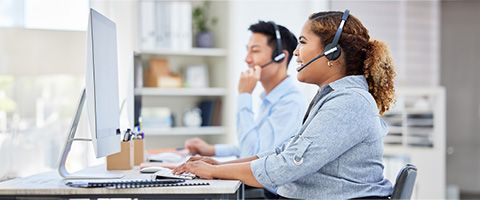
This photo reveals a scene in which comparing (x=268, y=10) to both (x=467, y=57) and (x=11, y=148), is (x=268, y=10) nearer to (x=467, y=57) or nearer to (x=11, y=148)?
(x=11, y=148)

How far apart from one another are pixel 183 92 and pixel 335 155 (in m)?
3.32

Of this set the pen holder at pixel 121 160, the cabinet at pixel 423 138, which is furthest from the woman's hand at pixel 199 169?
the cabinet at pixel 423 138

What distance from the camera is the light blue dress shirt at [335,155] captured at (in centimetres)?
199

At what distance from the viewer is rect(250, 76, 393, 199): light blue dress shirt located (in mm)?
1988

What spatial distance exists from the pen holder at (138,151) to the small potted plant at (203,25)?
8.77ft

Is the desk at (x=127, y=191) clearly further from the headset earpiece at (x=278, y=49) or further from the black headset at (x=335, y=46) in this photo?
the headset earpiece at (x=278, y=49)

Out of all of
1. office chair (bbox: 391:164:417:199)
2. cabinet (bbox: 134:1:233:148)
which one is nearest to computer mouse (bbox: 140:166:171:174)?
office chair (bbox: 391:164:417:199)

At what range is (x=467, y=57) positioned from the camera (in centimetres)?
756

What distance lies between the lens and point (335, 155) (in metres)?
2.00

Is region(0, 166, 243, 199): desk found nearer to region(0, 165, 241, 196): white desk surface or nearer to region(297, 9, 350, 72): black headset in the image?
region(0, 165, 241, 196): white desk surface

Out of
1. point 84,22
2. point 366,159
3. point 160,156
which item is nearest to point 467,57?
point 84,22

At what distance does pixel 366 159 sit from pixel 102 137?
0.80m

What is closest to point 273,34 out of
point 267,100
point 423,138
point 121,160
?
point 267,100

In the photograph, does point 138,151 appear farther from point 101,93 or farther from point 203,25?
point 203,25
